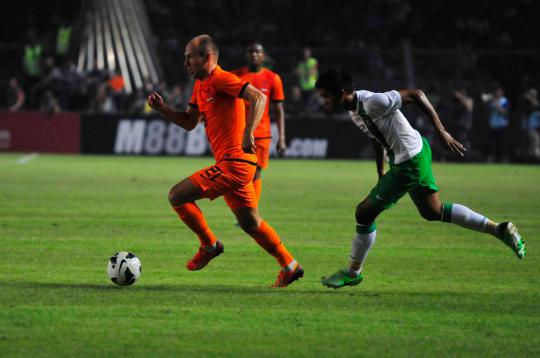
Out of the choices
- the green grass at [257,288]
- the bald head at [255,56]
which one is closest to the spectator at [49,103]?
the green grass at [257,288]

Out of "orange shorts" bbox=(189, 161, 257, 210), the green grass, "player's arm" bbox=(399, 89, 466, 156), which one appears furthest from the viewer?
"orange shorts" bbox=(189, 161, 257, 210)

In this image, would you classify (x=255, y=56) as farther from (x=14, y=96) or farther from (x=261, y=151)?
(x=14, y=96)

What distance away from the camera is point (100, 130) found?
110 ft

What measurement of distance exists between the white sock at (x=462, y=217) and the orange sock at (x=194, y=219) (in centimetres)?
200

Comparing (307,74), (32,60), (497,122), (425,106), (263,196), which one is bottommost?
(497,122)

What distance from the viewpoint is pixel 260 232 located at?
9188mm

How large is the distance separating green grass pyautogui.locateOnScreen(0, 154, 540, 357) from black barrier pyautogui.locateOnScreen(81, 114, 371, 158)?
14.2m

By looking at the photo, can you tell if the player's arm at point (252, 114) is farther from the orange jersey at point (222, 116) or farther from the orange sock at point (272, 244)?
the orange sock at point (272, 244)

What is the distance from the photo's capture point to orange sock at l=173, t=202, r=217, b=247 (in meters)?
9.42

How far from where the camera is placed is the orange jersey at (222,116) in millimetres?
9195

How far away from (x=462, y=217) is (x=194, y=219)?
223cm

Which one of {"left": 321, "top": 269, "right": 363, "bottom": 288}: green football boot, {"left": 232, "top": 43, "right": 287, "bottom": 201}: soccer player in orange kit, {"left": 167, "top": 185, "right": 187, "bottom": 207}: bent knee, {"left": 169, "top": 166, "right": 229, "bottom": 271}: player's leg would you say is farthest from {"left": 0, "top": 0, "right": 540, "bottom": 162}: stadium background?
{"left": 321, "top": 269, "right": 363, "bottom": 288}: green football boot

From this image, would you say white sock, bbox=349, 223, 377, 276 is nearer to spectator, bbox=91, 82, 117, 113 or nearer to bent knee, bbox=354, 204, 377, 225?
bent knee, bbox=354, 204, 377, 225

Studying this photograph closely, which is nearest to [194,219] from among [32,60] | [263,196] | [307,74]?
[263,196]
